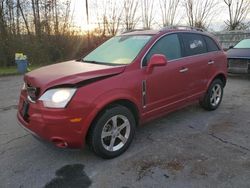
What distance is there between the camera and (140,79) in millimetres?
4062

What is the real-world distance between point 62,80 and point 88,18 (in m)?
14.2

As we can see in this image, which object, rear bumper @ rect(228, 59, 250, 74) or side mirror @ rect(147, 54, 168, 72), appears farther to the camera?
rear bumper @ rect(228, 59, 250, 74)

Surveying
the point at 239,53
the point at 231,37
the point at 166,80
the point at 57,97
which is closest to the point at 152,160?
the point at 166,80

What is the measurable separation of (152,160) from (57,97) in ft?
4.89

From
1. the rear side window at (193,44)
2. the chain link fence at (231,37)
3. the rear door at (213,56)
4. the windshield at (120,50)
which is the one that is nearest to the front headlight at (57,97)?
the windshield at (120,50)

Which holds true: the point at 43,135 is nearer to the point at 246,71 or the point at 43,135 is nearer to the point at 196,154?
the point at 196,154

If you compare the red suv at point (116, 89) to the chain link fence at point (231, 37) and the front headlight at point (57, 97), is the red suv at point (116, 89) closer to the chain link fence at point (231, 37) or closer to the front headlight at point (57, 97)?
the front headlight at point (57, 97)

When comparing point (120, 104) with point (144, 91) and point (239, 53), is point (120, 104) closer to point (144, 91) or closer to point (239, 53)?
point (144, 91)

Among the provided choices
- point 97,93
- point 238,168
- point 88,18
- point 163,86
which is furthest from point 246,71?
point 88,18

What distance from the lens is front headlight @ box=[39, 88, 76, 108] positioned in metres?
3.34

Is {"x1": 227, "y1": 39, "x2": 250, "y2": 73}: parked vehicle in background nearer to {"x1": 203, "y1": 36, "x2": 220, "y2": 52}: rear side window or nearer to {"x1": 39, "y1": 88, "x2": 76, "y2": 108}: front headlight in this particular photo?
{"x1": 203, "y1": 36, "x2": 220, "y2": 52}: rear side window

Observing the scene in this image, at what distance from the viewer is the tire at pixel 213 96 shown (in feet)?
18.8

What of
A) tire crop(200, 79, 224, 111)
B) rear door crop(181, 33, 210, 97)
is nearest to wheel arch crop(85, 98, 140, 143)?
rear door crop(181, 33, 210, 97)

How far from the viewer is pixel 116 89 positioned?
3.72 metres
